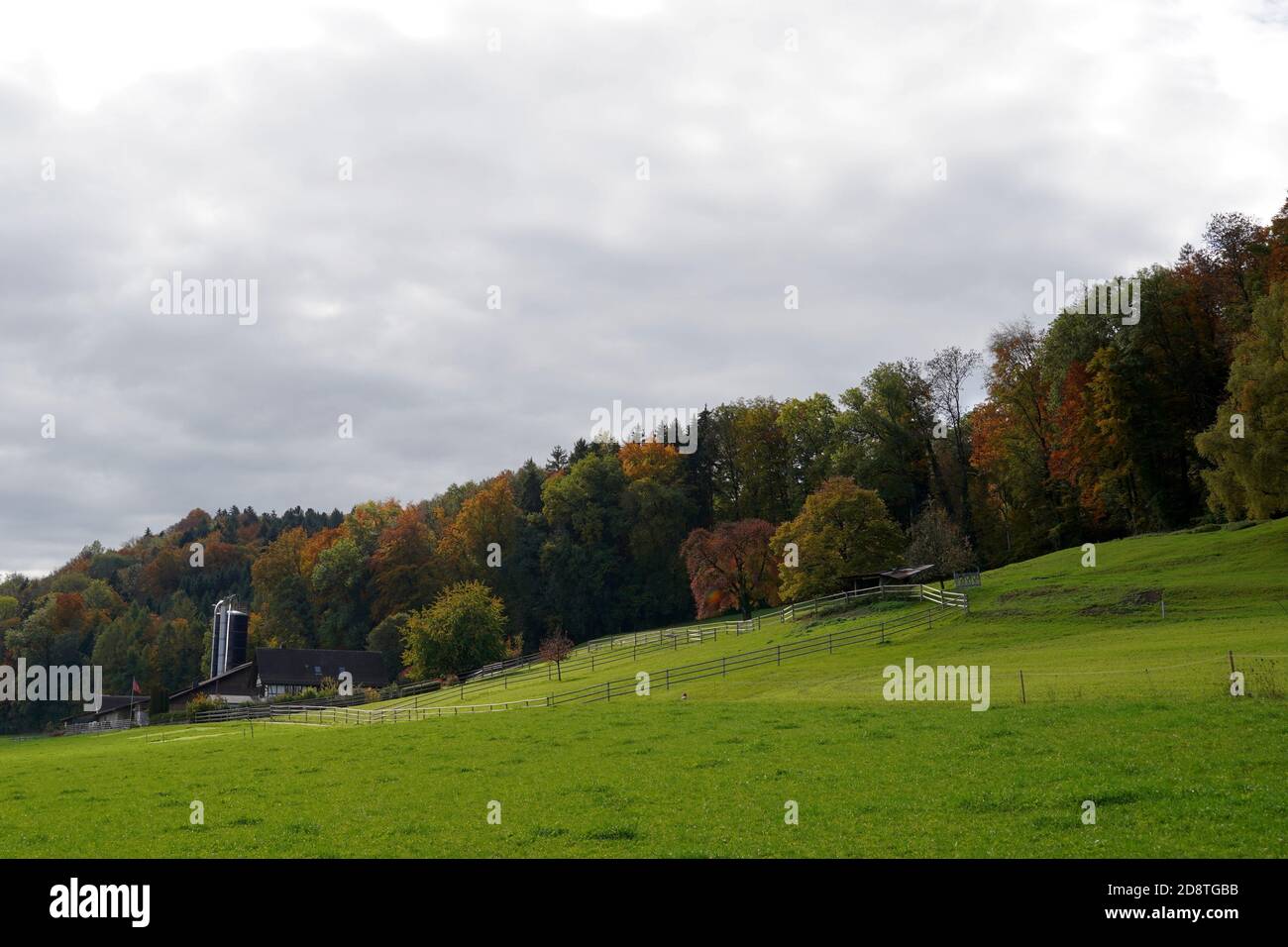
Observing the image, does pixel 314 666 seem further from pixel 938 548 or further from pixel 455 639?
→ pixel 938 548

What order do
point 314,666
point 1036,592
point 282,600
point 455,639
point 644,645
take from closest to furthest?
point 1036,592, point 644,645, point 455,639, point 314,666, point 282,600

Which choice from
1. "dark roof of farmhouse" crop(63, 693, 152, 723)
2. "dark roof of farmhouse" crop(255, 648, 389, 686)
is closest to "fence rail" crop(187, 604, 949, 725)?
"dark roof of farmhouse" crop(255, 648, 389, 686)

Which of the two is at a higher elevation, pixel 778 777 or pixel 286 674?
pixel 778 777

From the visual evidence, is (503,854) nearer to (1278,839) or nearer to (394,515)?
(1278,839)

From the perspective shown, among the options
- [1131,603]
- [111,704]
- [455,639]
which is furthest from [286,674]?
[1131,603]

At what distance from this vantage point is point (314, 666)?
88438 millimetres

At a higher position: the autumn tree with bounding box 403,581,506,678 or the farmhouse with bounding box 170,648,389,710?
the autumn tree with bounding box 403,581,506,678

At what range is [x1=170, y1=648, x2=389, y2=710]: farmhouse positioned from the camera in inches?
3401

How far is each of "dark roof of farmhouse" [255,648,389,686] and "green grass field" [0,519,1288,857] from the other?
167 feet

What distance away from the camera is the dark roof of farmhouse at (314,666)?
87.0m

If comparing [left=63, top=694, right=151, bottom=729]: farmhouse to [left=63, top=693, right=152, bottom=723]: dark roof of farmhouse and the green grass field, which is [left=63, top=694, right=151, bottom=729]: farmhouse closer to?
[left=63, top=693, right=152, bottom=723]: dark roof of farmhouse

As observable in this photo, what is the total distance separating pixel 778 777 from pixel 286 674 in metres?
76.8
